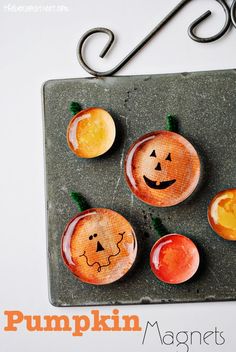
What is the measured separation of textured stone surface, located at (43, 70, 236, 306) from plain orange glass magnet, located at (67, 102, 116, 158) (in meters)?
0.02

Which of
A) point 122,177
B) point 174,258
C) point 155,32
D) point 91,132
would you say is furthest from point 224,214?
point 155,32

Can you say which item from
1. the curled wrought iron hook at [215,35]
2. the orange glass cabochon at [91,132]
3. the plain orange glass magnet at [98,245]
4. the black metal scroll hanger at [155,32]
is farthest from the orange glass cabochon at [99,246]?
the curled wrought iron hook at [215,35]

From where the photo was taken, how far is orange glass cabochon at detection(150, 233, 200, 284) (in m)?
1.23

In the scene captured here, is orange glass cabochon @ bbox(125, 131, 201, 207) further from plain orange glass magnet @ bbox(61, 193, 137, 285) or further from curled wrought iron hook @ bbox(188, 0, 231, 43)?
curled wrought iron hook @ bbox(188, 0, 231, 43)

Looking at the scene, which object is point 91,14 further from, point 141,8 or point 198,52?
point 198,52

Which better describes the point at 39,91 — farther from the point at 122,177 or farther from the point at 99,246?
the point at 99,246

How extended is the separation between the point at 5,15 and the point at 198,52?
52 cm

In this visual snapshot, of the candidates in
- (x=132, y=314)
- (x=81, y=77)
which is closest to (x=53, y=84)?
(x=81, y=77)

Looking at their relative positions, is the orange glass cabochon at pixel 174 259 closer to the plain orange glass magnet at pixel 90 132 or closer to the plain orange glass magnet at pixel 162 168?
the plain orange glass magnet at pixel 162 168

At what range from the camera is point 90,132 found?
1262 millimetres

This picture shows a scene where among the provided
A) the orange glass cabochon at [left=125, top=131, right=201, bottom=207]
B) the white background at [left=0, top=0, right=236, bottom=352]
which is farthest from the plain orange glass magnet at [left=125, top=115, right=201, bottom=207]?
the white background at [left=0, top=0, right=236, bottom=352]

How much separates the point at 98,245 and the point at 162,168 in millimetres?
254

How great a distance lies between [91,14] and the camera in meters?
1.30

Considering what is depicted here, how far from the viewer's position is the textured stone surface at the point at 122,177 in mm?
1248
